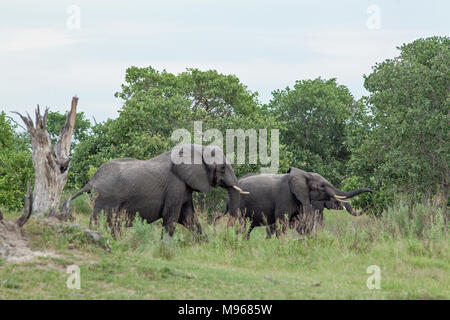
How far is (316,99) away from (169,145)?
16429 mm

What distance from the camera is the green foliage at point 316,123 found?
4103 cm

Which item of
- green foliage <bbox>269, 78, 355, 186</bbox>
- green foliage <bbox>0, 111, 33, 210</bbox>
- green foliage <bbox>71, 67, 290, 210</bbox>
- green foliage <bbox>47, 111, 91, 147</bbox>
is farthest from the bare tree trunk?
green foliage <bbox>47, 111, 91, 147</bbox>

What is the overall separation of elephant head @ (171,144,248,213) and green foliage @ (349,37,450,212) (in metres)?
7.82

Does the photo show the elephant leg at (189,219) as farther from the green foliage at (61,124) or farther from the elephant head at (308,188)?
the green foliage at (61,124)

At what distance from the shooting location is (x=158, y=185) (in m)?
17.1

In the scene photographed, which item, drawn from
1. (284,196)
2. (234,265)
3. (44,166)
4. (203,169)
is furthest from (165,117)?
(234,265)

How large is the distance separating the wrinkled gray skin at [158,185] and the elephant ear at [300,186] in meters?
2.58

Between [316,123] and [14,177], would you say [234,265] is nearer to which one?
[14,177]

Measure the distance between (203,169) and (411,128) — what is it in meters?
9.12

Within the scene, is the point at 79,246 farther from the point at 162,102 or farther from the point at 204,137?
the point at 162,102

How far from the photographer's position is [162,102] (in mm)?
30094

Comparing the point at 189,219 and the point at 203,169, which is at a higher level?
the point at 203,169

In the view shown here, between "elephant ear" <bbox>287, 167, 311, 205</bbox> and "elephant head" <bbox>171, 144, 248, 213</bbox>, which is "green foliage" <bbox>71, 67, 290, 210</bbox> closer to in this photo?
"elephant ear" <bbox>287, 167, 311, 205</bbox>
